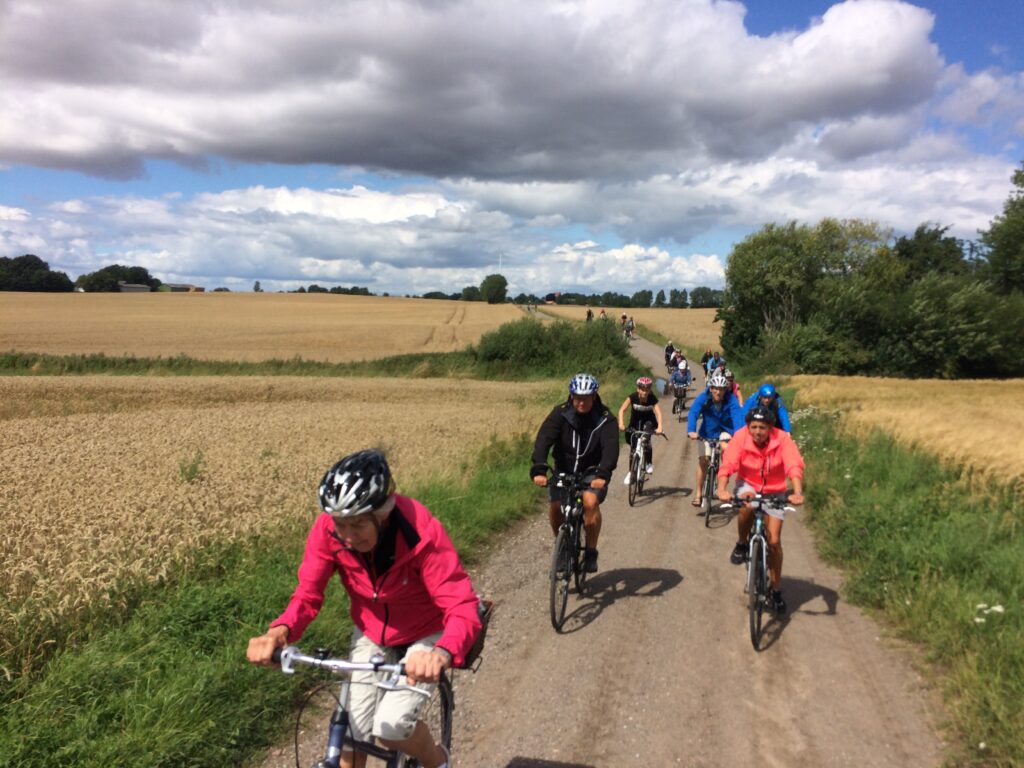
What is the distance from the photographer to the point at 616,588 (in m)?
7.07

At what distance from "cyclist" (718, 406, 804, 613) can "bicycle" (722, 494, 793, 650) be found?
0.07m

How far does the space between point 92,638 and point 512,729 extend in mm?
3065

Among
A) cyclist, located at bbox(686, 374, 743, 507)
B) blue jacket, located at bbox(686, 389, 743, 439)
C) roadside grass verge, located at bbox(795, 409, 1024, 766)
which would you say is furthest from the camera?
blue jacket, located at bbox(686, 389, 743, 439)

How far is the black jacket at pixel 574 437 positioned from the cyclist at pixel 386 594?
3443 mm

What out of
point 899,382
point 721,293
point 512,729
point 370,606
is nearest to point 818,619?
point 512,729

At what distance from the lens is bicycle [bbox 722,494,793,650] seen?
5.68 m

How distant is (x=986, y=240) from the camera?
52031mm

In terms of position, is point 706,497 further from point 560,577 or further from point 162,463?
point 162,463

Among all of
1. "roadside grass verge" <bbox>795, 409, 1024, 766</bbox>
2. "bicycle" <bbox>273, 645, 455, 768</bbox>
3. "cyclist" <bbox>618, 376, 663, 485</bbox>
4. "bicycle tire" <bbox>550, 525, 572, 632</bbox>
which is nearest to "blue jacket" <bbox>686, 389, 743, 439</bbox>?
"cyclist" <bbox>618, 376, 663, 485</bbox>

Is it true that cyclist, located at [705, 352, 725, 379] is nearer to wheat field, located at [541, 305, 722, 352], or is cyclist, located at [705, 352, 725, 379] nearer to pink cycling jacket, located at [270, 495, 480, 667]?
pink cycling jacket, located at [270, 495, 480, 667]

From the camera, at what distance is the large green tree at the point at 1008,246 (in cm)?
4853

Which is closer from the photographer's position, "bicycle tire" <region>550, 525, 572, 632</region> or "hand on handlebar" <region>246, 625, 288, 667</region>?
"hand on handlebar" <region>246, 625, 288, 667</region>

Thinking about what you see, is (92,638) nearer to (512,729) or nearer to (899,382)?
(512,729)

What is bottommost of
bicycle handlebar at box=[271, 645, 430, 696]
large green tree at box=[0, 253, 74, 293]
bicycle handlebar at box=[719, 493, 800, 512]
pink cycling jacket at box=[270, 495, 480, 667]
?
bicycle handlebar at box=[719, 493, 800, 512]
